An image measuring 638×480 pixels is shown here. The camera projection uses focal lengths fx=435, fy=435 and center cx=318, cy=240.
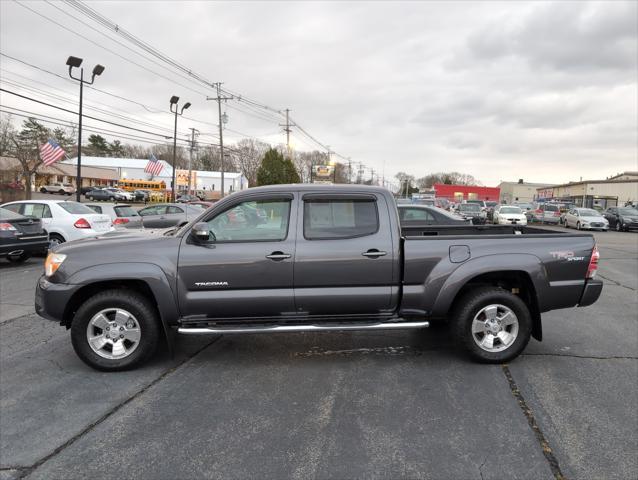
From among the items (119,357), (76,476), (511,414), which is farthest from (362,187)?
(76,476)

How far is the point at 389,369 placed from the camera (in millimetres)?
4352

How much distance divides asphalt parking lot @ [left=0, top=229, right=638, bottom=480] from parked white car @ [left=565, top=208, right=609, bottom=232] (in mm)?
25376

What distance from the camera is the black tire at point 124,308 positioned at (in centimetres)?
417

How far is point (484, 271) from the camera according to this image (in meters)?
4.32

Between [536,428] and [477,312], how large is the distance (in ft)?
4.34

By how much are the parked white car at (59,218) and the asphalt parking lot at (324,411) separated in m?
7.35

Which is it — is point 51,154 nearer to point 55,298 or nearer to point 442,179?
point 55,298

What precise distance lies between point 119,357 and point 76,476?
1668mm

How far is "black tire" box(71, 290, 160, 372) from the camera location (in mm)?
4172

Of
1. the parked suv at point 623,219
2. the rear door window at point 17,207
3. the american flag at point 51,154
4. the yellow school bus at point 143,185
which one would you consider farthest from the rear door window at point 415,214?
the yellow school bus at point 143,185

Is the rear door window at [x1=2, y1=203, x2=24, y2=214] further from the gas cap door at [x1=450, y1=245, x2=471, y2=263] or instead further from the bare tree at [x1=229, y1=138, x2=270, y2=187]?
the bare tree at [x1=229, y1=138, x2=270, y2=187]

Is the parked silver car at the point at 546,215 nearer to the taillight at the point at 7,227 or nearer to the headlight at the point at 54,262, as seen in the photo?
the taillight at the point at 7,227

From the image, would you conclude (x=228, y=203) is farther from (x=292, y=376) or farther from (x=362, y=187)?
(x=292, y=376)

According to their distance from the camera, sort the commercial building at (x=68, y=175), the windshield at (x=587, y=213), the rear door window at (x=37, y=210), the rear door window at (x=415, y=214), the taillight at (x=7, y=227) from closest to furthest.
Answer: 1. the taillight at (x=7, y=227)
2. the rear door window at (x=415, y=214)
3. the rear door window at (x=37, y=210)
4. the windshield at (x=587, y=213)
5. the commercial building at (x=68, y=175)
